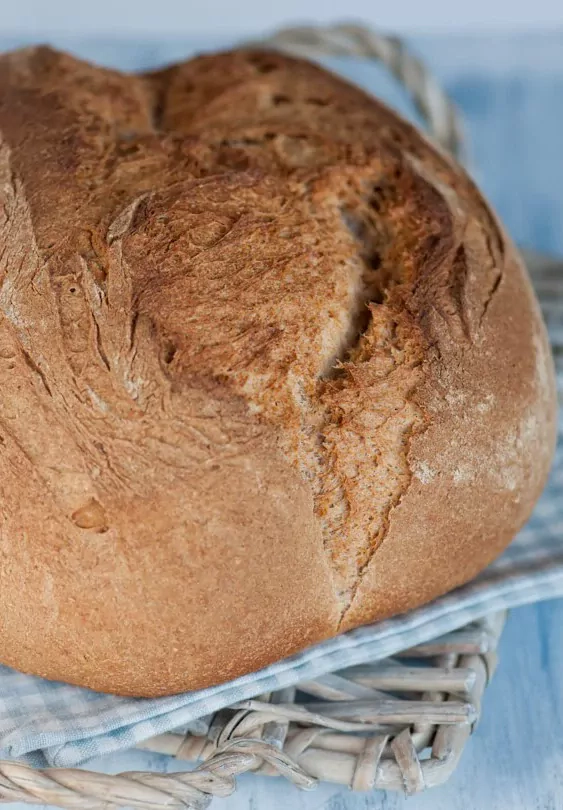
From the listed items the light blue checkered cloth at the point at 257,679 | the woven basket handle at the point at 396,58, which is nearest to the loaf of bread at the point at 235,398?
the light blue checkered cloth at the point at 257,679

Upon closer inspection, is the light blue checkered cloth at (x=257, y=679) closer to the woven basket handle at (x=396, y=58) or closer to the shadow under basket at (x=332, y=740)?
the shadow under basket at (x=332, y=740)

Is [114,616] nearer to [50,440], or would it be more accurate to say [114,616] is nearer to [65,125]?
[50,440]

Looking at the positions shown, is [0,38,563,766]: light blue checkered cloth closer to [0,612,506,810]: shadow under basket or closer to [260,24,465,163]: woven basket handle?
[0,612,506,810]: shadow under basket

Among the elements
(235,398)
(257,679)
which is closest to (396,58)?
(235,398)

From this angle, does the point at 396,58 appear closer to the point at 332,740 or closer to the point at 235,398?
the point at 235,398

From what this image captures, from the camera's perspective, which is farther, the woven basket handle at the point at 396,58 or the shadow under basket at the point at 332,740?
the woven basket handle at the point at 396,58

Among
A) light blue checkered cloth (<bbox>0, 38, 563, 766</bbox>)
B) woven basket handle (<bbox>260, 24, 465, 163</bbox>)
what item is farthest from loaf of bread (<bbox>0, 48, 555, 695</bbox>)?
woven basket handle (<bbox>260, 24, 465, 163</bbox>)
